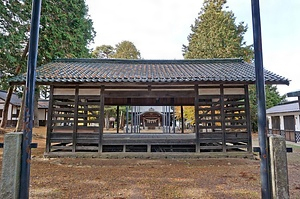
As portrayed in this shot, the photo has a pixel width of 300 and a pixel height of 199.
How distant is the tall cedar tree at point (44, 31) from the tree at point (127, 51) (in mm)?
13331

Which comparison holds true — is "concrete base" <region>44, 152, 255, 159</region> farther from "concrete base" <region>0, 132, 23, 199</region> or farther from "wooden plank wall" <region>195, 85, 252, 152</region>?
Result: "concrete base" <region>0, 132, 23, 199</region>

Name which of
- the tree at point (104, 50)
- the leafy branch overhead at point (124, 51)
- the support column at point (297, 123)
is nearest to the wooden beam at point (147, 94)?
the support column at point (297, 123)

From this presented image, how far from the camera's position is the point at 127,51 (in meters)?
26.4

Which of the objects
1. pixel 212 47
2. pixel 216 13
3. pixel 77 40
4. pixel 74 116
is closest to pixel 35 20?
pixel 74 116

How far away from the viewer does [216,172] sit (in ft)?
16.6

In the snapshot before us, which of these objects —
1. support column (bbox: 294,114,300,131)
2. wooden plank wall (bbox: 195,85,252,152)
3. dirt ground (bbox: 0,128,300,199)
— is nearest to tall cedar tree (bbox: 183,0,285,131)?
support column (bbox: 294,114,300,131)

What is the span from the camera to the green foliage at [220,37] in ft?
55.9

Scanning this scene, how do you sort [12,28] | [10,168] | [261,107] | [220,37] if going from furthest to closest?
[220,37] → [12,28] → [261,107] → [10,168]

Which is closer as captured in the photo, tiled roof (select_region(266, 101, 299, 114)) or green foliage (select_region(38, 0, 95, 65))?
green foliage (select_region(38, 0, 95, 65))

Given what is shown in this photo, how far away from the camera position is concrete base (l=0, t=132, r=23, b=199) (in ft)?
7.56

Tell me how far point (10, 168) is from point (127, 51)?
2529 cm

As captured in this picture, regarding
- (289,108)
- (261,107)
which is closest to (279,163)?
(261,107)

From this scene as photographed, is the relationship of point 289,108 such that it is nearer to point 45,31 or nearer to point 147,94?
point 147,94

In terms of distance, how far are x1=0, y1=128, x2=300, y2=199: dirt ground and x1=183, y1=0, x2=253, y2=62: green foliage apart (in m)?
12.6
